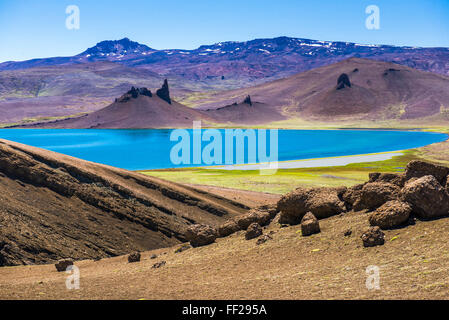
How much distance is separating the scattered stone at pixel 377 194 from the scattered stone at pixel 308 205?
42.6 inches

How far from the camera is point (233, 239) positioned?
16203 mm

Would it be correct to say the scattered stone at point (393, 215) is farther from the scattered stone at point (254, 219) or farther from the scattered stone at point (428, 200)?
the scattered stone at point (254, 219)

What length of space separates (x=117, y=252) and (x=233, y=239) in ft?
25.3

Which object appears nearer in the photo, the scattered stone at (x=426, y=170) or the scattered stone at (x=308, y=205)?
the scattered stone at (x=426, y=170)

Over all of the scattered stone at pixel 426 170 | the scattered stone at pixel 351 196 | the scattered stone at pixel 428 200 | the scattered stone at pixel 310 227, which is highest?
the scattered stone at pixel 426 170

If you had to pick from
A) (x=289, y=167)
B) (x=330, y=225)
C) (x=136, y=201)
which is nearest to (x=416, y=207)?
(x=330, y=225)

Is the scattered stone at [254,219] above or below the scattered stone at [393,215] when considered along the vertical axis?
below

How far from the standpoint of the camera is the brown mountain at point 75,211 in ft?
62.3

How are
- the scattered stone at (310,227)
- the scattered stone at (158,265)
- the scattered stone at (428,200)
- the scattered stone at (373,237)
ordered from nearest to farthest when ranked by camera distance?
the scattered stone at (373,237), the scattered stone at (428,200), the scattered stone at (310,227), the scattered stone at (158,265)

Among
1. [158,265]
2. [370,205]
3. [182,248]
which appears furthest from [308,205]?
[158,265]

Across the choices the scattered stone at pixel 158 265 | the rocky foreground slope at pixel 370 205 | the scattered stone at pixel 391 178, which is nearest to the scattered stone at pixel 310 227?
the rocky foreground slope at pixel 370 205

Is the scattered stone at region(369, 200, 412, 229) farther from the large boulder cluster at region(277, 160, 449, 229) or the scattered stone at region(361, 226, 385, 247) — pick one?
the scattered stone at region(361, 226, 385, 247)

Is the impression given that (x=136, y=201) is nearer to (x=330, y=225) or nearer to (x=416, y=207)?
(x=330, y=225)
